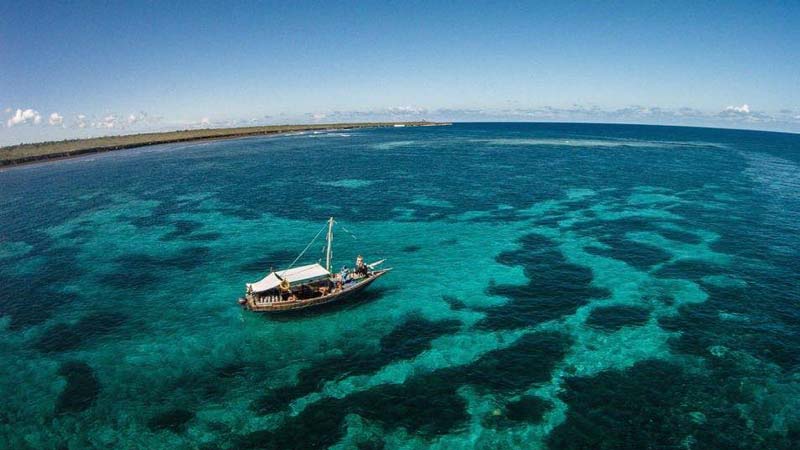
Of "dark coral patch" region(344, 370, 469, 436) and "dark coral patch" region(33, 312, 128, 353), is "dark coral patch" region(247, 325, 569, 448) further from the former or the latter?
"dark coral patch" region(33, 312, 128, 353)

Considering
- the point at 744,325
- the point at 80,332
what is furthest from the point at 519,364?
the point at 80,332

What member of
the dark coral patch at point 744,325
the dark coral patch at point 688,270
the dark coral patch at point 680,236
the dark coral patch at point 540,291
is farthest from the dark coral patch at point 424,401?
the dark coral patch at point 680,236

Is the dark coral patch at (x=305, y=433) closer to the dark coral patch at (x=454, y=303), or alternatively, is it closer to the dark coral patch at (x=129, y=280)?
the dark coral patch at (x=454, y=303)

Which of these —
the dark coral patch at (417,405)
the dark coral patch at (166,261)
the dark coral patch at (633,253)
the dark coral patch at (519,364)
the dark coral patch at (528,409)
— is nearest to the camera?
the dark coral patch at (417,405)

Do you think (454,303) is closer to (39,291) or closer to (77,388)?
(77,388)

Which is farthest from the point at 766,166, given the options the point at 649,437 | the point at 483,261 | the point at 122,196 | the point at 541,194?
the point at 122,196

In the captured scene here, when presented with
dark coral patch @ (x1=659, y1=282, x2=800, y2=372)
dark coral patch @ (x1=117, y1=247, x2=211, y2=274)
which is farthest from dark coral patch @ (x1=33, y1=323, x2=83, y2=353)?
dark coral patch @ (x1=659, y1=282, x2=800, y2=372)
